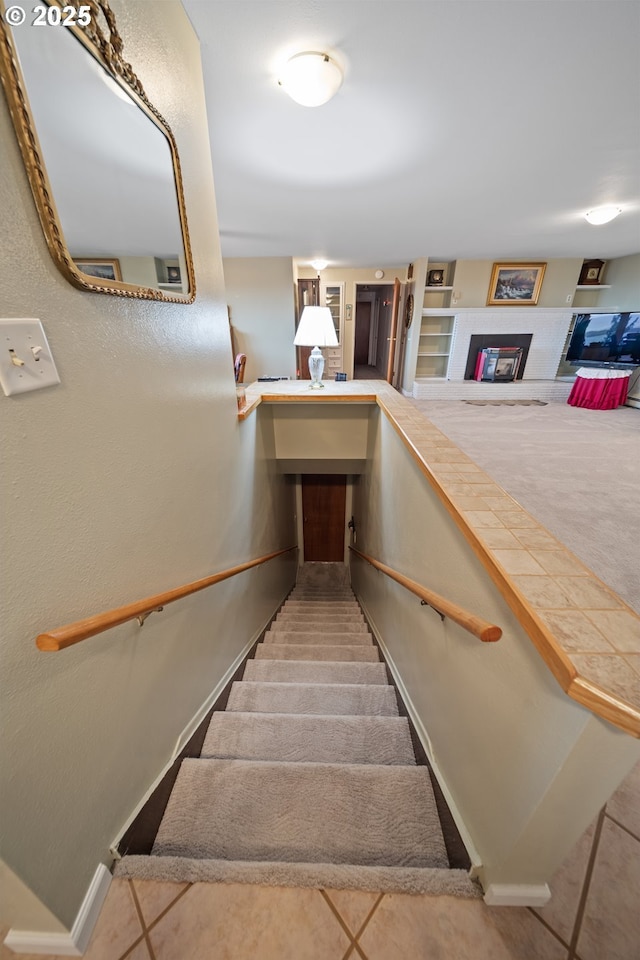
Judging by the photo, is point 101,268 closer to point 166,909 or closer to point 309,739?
point 166,909

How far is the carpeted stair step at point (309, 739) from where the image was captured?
1266 millimetres

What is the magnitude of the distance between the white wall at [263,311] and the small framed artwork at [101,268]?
4.85 m

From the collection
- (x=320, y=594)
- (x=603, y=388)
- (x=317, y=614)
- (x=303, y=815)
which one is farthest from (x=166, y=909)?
(x=603, y=388)

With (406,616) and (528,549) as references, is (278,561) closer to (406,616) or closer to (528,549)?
(406,616)

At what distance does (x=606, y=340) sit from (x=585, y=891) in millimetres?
5753

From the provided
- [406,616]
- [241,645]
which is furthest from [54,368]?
[241,645]

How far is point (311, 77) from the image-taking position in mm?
1425

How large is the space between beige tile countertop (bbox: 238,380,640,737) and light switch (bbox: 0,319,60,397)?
3.41 ft

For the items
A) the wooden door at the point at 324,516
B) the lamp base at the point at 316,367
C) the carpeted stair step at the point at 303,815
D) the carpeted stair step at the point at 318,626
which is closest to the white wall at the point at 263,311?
the wooden door at the point at 324,516

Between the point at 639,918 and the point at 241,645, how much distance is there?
1801mm

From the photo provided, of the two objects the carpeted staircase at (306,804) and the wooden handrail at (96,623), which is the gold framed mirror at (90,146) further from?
the carpeted staircase at (306,804)

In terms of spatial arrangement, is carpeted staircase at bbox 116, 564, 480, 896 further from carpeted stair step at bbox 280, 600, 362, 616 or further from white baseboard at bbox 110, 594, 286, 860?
carpeted stair step at bbox 280, 600, 362, 616

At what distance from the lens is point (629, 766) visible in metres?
0.58

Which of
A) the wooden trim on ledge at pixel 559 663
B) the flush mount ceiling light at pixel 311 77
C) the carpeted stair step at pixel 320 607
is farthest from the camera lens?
the carpeted stair step at pixel 320 607
